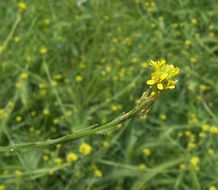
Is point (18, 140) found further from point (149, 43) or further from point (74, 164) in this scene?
point (149, 43)

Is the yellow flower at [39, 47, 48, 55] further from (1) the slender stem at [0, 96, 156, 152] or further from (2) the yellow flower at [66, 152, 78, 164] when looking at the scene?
(1) the slender stem at [0, 96, 156, 152]

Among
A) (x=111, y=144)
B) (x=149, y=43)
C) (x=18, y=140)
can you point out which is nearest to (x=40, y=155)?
(x=18, y=140)

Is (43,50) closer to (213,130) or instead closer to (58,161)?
(58,161)

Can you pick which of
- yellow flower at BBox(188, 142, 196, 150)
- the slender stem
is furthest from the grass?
the slender stem

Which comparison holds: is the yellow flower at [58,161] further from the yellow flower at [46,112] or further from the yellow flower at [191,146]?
the yellow flower at [191,146]

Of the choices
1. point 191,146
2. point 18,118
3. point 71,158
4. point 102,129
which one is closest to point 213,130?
point 191,146

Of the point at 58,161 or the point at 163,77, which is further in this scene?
the point at 58,161

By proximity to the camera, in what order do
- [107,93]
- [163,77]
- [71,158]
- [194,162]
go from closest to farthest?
1. [163,77]
2. [71,158]
3. [194,162]
4. [107,93]

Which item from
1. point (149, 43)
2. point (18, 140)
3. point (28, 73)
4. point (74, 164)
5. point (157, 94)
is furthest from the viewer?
point (149, 43)
